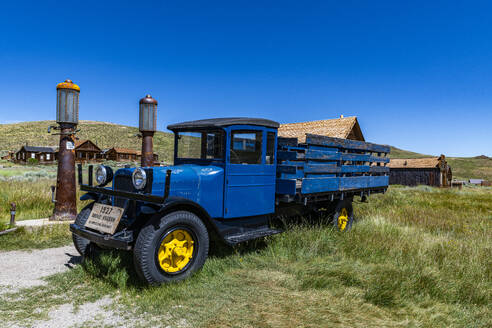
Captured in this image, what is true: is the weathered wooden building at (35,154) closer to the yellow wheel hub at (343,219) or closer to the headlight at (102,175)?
the headlight at (102,175)

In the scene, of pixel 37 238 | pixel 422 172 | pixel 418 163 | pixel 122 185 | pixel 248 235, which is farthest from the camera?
pixel 418 163

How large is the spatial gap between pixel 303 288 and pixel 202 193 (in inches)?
70.3

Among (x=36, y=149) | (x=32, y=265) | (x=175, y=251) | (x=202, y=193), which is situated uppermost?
(x=36, y=149)

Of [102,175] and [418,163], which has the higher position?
[418,163]

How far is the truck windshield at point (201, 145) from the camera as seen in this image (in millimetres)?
→ 4648

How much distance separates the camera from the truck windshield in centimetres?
465

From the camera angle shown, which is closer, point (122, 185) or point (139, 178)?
point (139, 178)

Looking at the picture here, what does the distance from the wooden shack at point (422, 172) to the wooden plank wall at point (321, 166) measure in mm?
26749

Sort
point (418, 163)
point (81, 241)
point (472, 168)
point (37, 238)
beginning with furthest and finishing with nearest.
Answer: point (472, 168) → point (418, 163) → point (37, 238) → point (81, 241)

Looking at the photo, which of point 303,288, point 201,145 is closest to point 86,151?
point 201,145

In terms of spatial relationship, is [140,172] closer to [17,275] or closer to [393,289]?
[17,275]

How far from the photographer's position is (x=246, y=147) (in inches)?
188

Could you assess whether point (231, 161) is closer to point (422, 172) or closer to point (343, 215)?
point (343, 215)

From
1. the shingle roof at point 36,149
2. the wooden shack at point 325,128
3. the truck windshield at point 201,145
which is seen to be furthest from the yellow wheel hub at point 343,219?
the shingle roof at point 36,149
